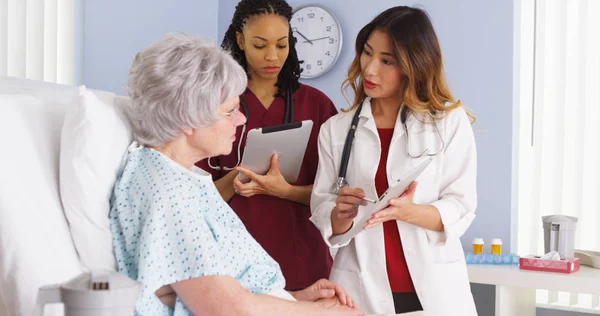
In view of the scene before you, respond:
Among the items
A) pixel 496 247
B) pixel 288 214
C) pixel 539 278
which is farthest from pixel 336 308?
pixel 496 247

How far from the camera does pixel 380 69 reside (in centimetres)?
186

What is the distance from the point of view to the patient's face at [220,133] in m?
1.48

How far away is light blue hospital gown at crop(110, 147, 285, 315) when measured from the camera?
1.29 m

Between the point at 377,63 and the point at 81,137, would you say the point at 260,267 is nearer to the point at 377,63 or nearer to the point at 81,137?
the point at 81,137

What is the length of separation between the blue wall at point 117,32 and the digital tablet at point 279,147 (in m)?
1.91

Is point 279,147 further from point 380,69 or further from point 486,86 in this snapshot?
point 486,86

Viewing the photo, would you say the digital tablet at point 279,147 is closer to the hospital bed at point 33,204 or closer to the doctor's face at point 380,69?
the doctor's face at point 380,69

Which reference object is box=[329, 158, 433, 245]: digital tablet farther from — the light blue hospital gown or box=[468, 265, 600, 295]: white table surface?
box=[468, 265, 600, 295]: white table surface

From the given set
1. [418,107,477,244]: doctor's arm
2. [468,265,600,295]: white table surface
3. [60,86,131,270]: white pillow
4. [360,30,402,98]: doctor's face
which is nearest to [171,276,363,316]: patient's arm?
[60,86,131,270]: white pillow

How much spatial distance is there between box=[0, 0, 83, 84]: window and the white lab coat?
197 cm

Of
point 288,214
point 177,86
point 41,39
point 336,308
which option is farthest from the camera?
point 41,39

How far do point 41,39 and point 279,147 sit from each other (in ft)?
6.29

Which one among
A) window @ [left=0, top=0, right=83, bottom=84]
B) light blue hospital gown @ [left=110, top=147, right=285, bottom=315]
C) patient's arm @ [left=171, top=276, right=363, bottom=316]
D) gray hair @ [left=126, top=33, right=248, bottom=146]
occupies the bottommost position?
patient's arm @ [left=171, top=276, right=363, bottom=316]

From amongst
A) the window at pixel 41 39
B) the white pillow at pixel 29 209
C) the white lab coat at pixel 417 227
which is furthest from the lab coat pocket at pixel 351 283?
the window at pixel 41 39
